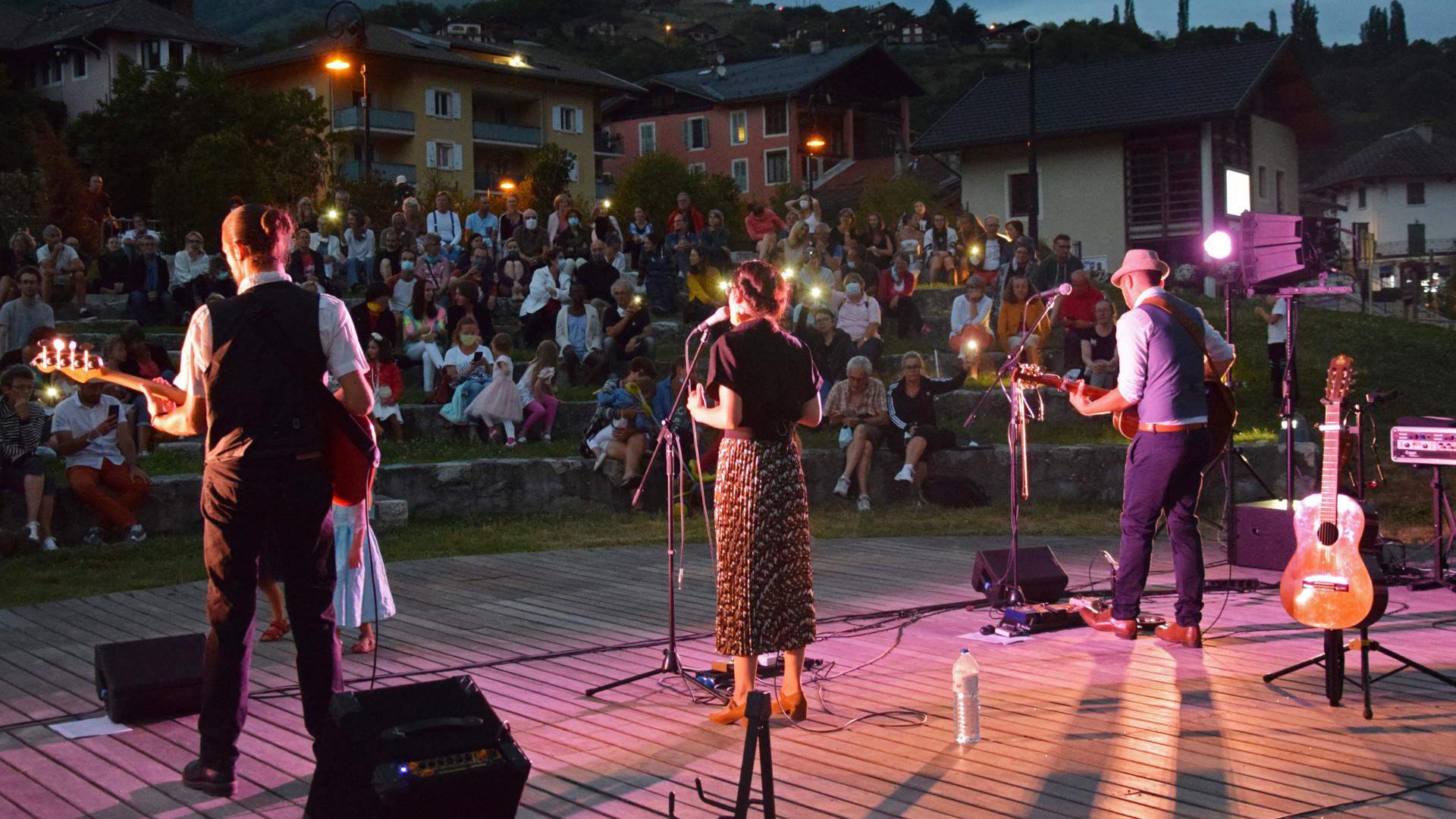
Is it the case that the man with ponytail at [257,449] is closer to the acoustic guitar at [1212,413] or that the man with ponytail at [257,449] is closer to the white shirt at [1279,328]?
the acoustic guitar at [1212,413]

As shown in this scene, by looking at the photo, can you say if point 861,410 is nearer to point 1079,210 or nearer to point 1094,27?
point 1079,210

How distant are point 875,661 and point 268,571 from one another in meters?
3.03

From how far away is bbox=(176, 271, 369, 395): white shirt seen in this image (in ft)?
14.8

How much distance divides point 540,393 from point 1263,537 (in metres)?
7.22

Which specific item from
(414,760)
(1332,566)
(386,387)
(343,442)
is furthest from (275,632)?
(386,387)

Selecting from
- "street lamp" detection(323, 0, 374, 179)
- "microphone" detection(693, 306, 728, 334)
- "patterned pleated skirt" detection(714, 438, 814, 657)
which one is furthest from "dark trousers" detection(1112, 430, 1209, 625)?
"street lamp" detection(323, 0, 374, 179)

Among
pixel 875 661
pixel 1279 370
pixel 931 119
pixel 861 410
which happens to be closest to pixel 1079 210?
pixel 1279 370

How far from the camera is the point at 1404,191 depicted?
6425 centimetres

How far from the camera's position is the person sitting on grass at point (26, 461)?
9883mm

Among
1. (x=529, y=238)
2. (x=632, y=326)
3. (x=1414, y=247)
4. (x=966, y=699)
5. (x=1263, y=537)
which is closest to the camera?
(x=966, y=699)

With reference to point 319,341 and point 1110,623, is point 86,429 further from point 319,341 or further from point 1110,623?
point 1110,623

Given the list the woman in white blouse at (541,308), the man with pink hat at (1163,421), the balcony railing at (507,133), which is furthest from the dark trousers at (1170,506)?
the balcony railing at (507,133)

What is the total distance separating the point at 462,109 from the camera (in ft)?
173

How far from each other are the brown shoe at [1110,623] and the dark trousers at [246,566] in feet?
13.4
